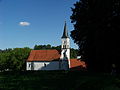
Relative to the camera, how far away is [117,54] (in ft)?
92.6

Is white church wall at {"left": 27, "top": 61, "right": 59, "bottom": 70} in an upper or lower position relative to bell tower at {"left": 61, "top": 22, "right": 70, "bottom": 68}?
lower

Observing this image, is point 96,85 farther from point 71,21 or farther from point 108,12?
point 71,21

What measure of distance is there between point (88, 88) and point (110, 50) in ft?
49.5

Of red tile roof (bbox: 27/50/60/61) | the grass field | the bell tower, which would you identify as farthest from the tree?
red tile roof (bbox: 27/50/60/61)

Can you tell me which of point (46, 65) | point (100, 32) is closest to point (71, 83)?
point (100, 32)

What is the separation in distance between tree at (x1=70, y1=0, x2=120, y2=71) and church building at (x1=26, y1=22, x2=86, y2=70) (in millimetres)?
52049

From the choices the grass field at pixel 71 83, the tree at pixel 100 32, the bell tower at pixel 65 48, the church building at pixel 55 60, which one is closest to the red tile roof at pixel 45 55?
the church building at pixel 55 60

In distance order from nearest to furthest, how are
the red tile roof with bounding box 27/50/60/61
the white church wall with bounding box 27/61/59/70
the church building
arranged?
the church building < the white church wall with bounding box 27/61/59/70 < the red tile roof with bounding box 27/50/60/61

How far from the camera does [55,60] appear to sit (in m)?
88.4

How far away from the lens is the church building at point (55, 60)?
8769 cm

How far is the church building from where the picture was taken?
288 feet

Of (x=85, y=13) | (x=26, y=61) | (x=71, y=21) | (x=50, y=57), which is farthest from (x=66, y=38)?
(x=85, y=13)

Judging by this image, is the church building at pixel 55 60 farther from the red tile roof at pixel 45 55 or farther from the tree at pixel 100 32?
the tree at pixel 100 32

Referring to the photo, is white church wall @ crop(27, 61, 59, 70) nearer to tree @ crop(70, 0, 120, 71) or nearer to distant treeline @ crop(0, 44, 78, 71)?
distant treeline @ crop(0, 44, 78, 71)
